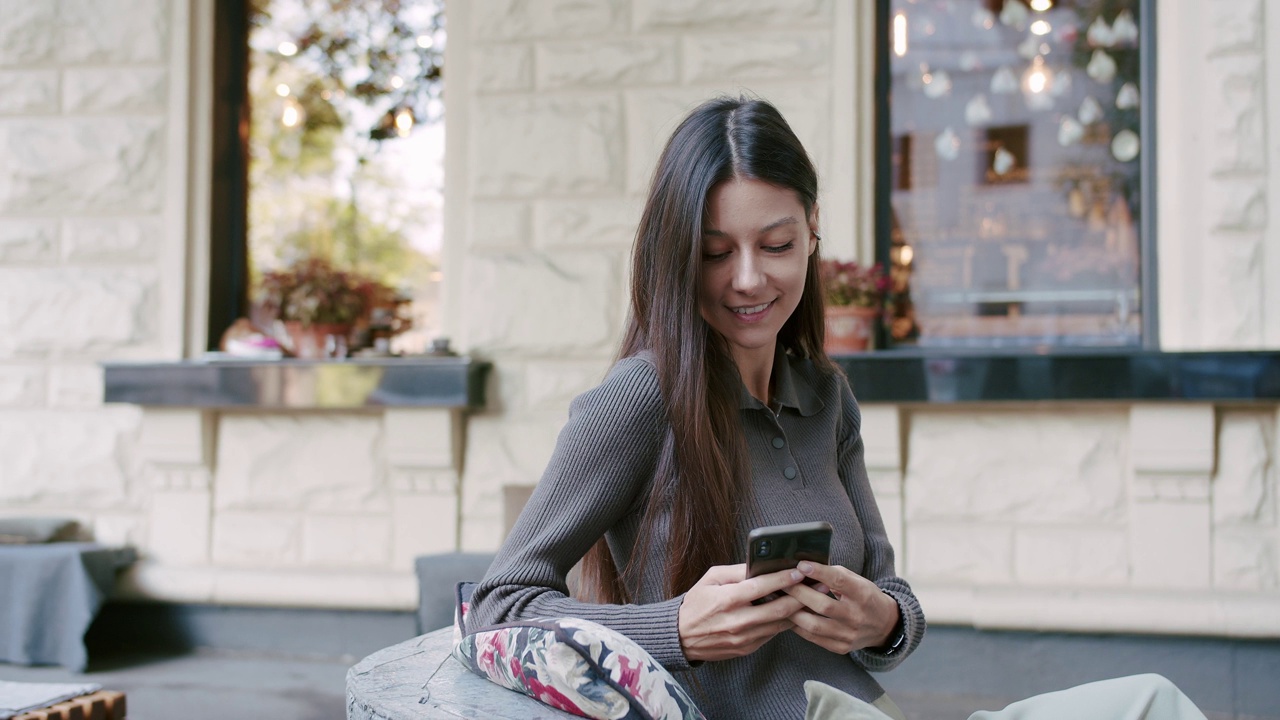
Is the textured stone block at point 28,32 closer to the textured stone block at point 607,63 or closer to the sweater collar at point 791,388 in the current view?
the textured stone block at point 607,63

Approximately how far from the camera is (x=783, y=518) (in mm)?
1459

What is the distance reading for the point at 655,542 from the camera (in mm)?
1402

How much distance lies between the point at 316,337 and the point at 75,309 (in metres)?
1.02

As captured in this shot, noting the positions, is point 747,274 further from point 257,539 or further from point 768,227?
point 257,539

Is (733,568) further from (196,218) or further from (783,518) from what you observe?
(196,218)

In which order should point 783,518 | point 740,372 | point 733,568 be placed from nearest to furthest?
point 733,568 < point 783,518 < point 740,372

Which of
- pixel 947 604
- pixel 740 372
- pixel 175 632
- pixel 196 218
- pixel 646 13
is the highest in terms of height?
pixel 646 13

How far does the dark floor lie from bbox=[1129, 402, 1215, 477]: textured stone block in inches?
22.4

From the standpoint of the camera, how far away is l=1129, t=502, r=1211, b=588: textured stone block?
342cm

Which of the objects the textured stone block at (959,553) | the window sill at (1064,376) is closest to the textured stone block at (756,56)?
the window sill at (1064,376)

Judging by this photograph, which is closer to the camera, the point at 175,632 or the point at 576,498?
the point at 576,498

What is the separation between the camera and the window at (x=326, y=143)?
4.35 meters

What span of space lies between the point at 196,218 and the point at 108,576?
1445 millimetres

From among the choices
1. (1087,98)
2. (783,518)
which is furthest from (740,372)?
(1087,98)
